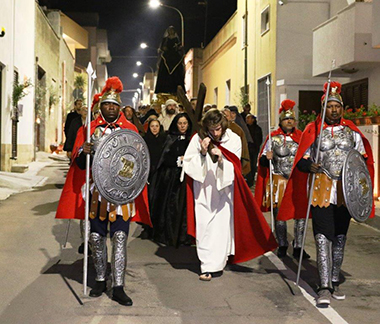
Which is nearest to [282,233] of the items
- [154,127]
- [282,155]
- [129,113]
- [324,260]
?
[282,155]

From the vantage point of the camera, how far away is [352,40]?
17.6 metres

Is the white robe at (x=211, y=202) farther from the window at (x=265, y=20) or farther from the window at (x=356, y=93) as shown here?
the window at (x=265, y=20)

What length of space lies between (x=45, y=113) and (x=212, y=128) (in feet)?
83.9

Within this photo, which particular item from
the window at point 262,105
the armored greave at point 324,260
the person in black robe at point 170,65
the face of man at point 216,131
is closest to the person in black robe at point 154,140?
the face of man at point 216,131

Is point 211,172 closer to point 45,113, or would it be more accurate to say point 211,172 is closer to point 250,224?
point 250,224

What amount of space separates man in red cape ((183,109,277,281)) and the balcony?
11.2 metres

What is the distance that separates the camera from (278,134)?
865cm

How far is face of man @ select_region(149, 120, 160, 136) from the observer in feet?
34.4

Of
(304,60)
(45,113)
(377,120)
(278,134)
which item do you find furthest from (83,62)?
(278,134)

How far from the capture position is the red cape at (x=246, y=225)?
721cm

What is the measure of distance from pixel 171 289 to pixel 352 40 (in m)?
12.8

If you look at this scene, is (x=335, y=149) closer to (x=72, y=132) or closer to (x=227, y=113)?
(x=227, y=113)

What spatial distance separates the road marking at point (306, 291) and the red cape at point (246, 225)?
35 centimetres

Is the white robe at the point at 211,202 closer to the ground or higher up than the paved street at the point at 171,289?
higher up
